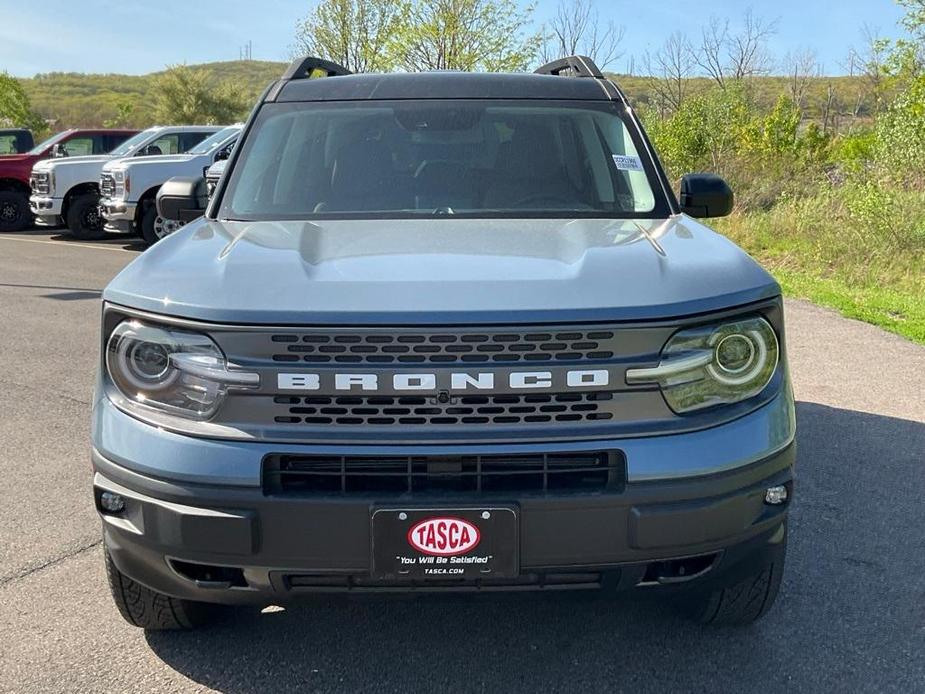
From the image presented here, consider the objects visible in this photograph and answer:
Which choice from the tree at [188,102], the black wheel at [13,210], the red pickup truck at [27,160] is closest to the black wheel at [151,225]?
the red pickup truck at [27,160]

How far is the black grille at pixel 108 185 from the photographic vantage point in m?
13.8

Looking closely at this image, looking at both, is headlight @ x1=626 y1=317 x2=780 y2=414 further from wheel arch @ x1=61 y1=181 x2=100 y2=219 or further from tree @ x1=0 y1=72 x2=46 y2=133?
tree @ x1=0 y1=72 x2=46 y2=133

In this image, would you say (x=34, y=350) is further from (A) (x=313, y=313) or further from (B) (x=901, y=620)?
(B) (x=901, y=620)

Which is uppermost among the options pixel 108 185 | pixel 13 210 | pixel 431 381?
pixel 431 381

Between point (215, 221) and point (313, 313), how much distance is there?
4.28ft

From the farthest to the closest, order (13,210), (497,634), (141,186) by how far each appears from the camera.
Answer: (13,210) < (141,186) < (497,634)

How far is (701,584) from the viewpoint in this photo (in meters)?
2.46

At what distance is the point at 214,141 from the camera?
1467 centimetres

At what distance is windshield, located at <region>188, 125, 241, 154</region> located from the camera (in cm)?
1443

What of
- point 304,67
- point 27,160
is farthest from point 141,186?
point 304,67

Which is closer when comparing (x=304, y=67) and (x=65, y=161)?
(x=304, y=67)

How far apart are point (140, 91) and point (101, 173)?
90.1 m

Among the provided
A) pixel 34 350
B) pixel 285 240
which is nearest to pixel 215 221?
pixel 285 240

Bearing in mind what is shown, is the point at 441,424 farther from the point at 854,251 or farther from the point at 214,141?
the point at 214,141
